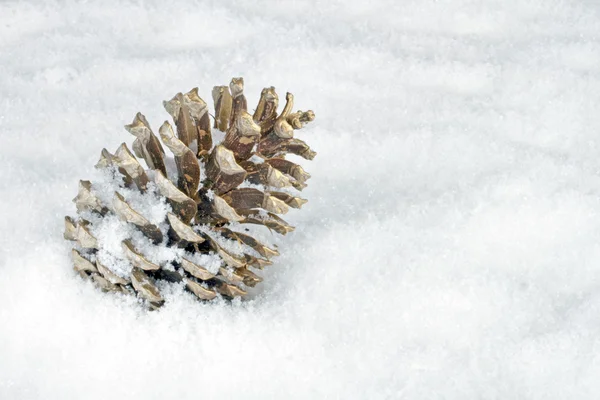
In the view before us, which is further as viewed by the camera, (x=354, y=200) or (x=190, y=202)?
(x=354, y=200)

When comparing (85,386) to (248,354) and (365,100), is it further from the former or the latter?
(365,100)

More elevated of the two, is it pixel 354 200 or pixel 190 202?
pixel 190 202

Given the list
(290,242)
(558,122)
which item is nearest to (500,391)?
(290,242)

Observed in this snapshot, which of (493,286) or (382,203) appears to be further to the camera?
(382,203)
